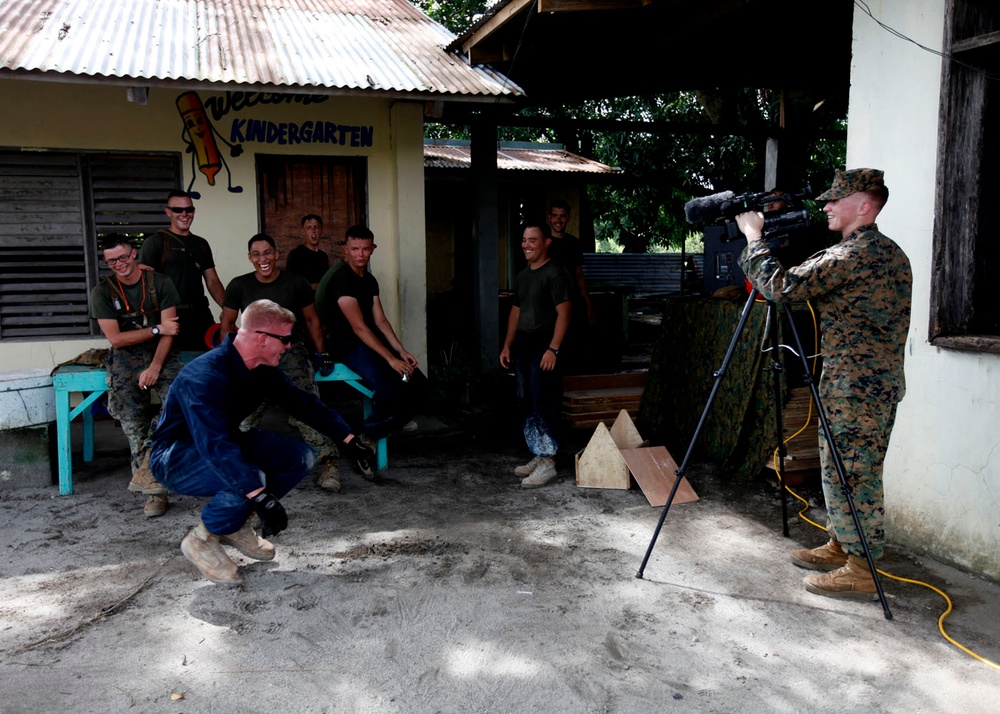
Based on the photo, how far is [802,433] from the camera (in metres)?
5.87

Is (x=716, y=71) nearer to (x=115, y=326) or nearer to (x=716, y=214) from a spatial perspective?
(x=716, y=214)

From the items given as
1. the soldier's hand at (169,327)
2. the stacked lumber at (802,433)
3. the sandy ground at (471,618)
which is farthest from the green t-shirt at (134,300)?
the stacked lumber at (802,433)

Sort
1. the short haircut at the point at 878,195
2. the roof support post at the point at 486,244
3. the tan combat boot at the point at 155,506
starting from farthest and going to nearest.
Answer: the roof support post at the point at 486,244
the tan combat boot at the point at 155,506
the short haircut at the point at 878,195

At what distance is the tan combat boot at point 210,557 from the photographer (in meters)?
4.10

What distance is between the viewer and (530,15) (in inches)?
240

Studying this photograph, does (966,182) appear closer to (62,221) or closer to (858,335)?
(858,335)

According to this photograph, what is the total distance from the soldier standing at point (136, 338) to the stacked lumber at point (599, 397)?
10.7 feet

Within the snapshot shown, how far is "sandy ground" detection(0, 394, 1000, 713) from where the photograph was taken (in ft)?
10.3

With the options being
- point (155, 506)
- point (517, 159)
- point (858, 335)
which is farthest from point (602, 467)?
point (517, 159)

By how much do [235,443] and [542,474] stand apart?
255 cm

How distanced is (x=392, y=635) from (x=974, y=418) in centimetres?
312

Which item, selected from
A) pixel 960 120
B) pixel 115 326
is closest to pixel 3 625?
pixel 115 326

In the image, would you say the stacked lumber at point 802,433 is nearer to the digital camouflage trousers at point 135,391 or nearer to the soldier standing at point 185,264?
the digital camouflage trousers at point 135,391

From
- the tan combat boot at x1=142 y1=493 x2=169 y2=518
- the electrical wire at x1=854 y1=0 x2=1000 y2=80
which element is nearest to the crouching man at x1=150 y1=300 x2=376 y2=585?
the tan combat boot at x1=142 y1=493 x2=169 y2=518
